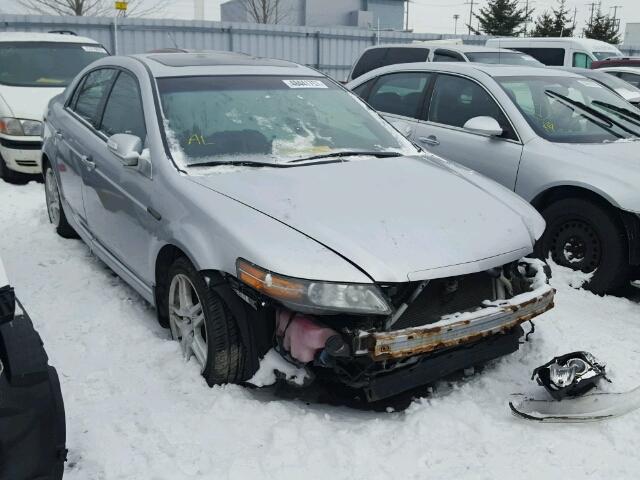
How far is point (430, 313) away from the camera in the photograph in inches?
115

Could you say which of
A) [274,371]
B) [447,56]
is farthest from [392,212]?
[447,56]

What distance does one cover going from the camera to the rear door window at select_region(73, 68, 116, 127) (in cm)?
450

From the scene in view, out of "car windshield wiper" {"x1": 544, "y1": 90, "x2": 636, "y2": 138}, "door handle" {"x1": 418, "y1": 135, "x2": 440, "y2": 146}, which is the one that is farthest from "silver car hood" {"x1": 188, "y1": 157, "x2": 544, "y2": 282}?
"car windshield wiper" {"x1": 544, "y1": 90, "x2": 636, "y2": 138}

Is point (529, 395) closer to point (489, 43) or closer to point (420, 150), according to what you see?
point (420, 150)

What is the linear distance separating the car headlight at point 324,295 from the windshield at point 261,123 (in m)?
1.08

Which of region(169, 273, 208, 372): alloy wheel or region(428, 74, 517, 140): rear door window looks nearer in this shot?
region(169, 273, 208, 372): alloy wheel

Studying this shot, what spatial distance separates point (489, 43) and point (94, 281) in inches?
516

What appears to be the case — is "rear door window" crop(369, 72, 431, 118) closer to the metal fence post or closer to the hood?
the hood

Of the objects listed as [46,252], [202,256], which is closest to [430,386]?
[202,256]

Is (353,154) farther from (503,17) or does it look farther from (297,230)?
(503,17)

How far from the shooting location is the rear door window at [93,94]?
4504 millimetres

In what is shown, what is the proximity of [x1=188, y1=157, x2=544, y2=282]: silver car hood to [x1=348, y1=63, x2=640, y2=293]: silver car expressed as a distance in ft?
3.46

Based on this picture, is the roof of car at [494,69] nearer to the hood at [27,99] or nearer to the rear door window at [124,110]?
the rear door window at [124,110]

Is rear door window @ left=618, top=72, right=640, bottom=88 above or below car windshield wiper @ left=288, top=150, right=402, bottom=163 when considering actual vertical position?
above
